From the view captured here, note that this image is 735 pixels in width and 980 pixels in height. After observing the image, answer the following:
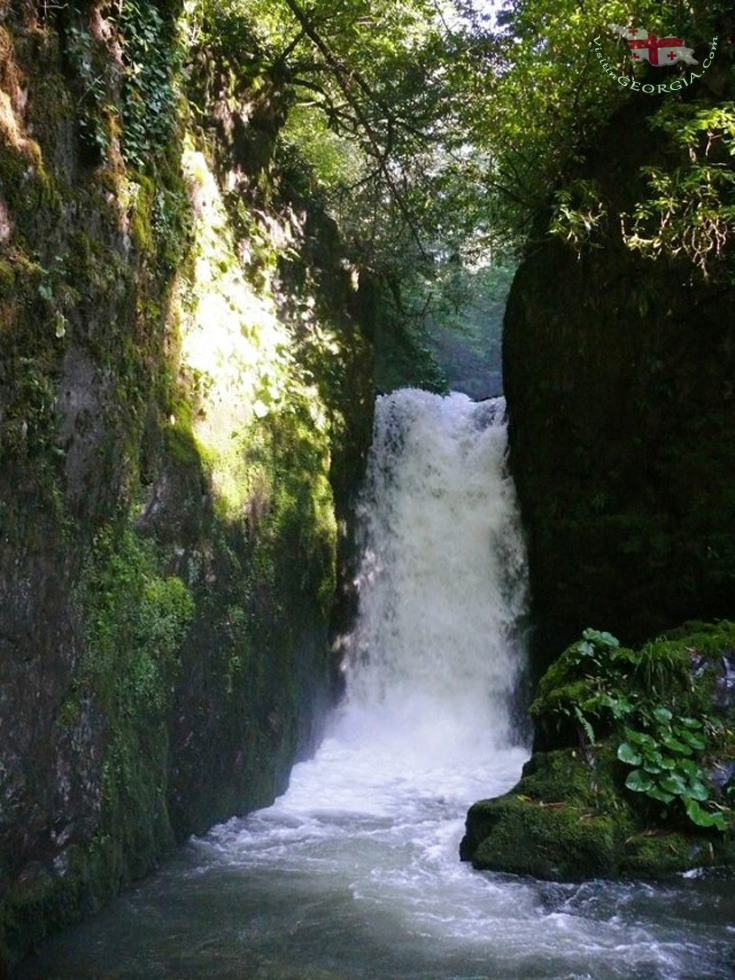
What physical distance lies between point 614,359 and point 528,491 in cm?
189

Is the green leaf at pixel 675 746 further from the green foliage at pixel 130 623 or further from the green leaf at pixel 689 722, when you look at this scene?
the green foliage at pixel 130 623

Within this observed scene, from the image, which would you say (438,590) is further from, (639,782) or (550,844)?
(550,844)

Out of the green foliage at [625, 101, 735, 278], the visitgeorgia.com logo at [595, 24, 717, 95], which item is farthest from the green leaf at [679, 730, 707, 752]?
the visitgeorgia.com logo at [595, 24, 717, 95]

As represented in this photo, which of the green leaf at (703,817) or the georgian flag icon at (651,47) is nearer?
the green leaf at (703,817)

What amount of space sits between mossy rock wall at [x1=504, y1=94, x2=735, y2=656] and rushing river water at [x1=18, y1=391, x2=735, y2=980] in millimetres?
864

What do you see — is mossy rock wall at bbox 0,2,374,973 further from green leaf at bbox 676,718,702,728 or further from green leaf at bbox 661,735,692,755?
green leaf at bbox 676,718,702,728

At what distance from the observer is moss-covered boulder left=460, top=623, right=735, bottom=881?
5.84m

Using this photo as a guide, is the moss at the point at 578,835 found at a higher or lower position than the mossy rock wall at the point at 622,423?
lower

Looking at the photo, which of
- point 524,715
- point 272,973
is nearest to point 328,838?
point 272,973

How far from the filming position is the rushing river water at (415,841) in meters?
4.50

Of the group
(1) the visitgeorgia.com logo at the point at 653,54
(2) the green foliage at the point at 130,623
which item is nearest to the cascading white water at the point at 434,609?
(2) the green foliage at the point at 130,623

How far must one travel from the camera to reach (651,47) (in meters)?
8.88

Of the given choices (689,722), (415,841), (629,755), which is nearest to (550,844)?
(629,755)

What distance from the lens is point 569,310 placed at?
994 centimetres
